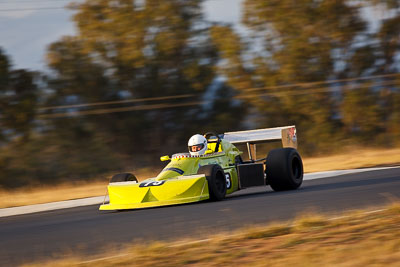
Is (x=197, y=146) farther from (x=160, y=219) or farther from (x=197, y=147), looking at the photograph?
(x=160, y=219)

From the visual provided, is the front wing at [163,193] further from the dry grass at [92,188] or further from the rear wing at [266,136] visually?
the dry grass at [92,188]

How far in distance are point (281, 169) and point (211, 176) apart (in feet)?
7.88

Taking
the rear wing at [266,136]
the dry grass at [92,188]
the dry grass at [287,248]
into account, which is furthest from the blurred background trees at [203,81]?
the dry grass at [287,248]

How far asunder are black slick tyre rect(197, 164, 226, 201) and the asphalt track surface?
19 centimetres

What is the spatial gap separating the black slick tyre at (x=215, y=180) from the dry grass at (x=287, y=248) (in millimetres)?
3937

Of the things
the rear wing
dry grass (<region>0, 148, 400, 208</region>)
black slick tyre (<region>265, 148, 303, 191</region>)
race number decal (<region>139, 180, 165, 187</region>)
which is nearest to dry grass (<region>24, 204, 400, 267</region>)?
race number decal (<region>139, 180, 165, 187</region>)

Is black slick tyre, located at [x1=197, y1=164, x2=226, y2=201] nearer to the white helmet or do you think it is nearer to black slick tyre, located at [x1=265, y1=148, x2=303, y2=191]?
the white helmet

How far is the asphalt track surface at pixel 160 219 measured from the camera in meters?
9.53

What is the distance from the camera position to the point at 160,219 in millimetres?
11539

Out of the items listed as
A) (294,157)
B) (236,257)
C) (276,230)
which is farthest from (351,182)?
(236,257)

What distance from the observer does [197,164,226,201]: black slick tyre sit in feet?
43.7

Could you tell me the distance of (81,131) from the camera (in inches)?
1419

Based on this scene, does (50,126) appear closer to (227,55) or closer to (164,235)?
(227,55)

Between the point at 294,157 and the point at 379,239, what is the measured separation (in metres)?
7.81
